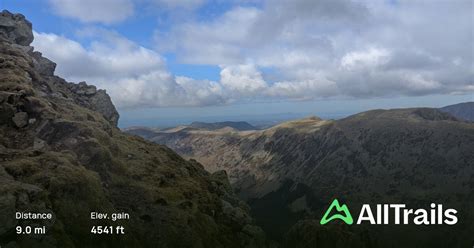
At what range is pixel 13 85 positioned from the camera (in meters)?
114

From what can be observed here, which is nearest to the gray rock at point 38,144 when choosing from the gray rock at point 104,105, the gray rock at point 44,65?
the gray rock at point 104,105

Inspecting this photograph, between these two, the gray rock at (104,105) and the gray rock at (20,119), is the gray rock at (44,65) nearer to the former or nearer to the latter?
the gray rock at (104,105)

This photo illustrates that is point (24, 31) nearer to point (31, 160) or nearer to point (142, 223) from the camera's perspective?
point (31, 160)

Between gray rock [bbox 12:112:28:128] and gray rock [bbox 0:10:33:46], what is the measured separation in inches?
3638

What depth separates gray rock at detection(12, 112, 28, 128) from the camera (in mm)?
101275

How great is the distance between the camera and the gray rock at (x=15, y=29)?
18662 cm

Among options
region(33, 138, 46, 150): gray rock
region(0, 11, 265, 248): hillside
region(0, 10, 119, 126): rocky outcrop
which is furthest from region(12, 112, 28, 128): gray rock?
region(0, 10, 119, 126): rocky outcrop

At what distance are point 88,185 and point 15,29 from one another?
139002 mm

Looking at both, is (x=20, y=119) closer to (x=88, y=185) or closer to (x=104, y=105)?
(x=88, y=185)

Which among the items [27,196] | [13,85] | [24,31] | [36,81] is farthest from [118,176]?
[24,31]

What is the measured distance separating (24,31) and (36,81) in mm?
66438

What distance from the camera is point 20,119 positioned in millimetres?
102438

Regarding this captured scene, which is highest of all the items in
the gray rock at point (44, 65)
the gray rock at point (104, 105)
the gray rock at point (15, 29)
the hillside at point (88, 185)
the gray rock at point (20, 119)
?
the gray rock at point (15, 29)

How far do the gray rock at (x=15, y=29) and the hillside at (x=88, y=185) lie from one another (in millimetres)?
47751
